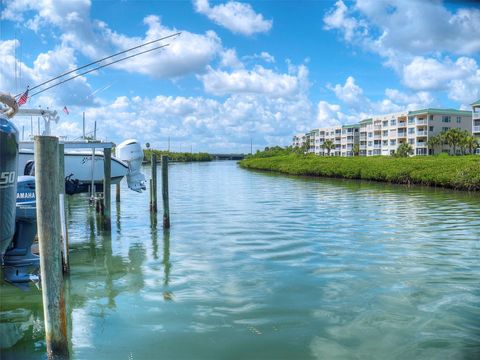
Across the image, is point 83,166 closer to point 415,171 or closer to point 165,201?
point 165,201

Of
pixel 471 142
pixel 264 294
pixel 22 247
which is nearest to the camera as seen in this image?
pixel 22 247

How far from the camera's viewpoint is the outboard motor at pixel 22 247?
8.03 meters

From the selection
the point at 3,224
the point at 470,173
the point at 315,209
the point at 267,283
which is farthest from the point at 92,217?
the point at 470,173

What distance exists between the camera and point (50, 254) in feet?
19.5

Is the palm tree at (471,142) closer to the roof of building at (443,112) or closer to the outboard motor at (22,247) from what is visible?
the roof of building at (443,112)

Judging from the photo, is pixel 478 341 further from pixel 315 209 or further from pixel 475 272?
pixel 315 209

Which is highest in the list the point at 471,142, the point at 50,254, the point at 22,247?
the point at 471,142

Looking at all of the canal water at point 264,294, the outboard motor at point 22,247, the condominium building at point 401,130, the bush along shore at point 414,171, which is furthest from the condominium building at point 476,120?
the outboard motor at point 22,247

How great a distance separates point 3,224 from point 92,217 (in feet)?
46.2

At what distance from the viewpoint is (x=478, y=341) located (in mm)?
6848

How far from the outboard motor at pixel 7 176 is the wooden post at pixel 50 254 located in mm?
305

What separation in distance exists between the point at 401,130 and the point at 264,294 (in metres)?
→ 96.2

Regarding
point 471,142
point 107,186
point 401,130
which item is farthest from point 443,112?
point 107,186

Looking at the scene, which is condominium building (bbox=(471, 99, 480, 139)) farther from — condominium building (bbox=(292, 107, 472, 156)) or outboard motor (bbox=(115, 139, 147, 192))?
outboard motor (bbox=(115, 139, 147, 192))
